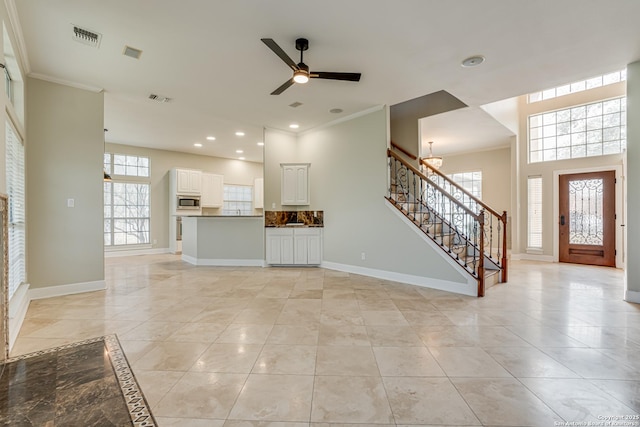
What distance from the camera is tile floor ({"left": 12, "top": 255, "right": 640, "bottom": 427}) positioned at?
165 cm

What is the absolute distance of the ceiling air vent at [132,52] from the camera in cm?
321

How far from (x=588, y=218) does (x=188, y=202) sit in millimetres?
9904

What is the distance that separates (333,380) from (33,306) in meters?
3.91

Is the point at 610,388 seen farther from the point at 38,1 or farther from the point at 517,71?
the point at 38,1

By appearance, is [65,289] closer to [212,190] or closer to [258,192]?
[212,190]

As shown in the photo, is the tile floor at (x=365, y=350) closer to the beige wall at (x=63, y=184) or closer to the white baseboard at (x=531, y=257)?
the beige wall at (x=63, y=184)

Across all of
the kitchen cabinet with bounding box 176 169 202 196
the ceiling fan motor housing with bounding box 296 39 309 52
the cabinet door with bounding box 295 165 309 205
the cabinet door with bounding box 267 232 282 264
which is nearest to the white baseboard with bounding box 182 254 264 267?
the cabinet door with bounding box 267 232 282 264

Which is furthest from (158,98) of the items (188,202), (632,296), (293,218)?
(632,296)

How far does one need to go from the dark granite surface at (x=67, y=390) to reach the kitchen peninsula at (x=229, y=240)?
3.85m

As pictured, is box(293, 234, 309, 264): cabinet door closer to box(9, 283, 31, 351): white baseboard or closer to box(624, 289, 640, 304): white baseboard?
box(9, 283, 31, 351): white baseboard

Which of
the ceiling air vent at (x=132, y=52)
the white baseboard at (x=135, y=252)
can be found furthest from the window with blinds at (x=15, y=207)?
the white baseboard at (x=135, y=252)

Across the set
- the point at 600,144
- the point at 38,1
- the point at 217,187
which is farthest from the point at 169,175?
the point at 600,144

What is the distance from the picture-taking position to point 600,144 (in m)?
→ 6.02

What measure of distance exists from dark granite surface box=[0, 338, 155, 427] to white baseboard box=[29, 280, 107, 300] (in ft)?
6.67
